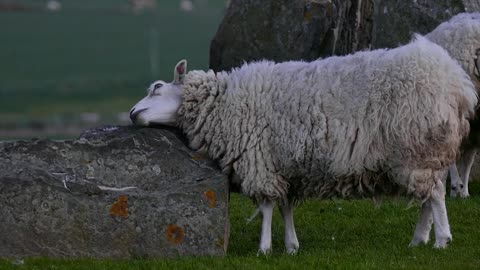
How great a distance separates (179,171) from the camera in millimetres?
9594

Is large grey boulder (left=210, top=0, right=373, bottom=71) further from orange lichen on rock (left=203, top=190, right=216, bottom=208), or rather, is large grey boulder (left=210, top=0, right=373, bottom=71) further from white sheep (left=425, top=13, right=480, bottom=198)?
orange lichen on rock (left=203, top=190, right=216, bottom=208)

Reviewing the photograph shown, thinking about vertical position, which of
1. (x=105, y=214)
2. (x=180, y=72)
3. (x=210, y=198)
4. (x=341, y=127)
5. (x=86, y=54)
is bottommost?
(x=86, y=54)

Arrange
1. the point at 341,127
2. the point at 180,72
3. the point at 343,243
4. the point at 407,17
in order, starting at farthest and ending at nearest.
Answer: the point at 407,17 → the point at 180,72 → the point at 343,243 → the point at 341,127

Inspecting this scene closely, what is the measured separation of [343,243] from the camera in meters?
10.1

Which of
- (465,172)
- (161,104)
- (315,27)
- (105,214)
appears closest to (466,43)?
(465,172)

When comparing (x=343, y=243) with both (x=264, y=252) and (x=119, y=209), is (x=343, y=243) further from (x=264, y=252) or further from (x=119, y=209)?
(x=119, y=209)

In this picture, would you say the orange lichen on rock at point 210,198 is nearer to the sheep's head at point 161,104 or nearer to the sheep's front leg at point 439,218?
the sheep's head at point 161,104

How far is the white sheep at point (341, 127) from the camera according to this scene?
30.9 ft

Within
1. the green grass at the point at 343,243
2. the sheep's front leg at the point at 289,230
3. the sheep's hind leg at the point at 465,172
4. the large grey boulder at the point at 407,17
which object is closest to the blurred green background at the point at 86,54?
the large grey boulder at the point at 407,17

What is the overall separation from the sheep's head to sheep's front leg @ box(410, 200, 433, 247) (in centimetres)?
224

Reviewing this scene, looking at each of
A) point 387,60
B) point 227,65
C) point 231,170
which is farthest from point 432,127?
point 227,65

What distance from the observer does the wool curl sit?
30.9 feet

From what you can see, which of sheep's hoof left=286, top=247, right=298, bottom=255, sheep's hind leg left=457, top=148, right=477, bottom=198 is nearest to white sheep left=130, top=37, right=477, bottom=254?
sheep's hoof left=286, top=247, right=298, bottom=255

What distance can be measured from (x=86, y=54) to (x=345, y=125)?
61.7 meters
